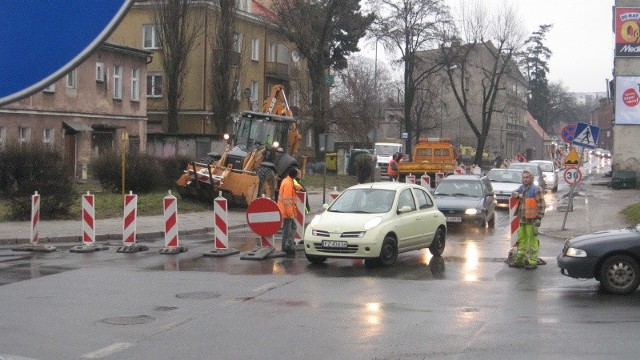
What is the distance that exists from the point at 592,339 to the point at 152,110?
5221 cm

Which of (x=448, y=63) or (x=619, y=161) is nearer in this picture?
(x=619, y=161)

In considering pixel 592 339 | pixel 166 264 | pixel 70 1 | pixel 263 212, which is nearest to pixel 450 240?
pixel 263 212

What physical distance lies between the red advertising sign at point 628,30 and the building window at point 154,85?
29.1 meters

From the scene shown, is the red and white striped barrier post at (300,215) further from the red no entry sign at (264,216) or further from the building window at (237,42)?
the building window at (237,42)

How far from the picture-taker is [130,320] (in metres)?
10.8

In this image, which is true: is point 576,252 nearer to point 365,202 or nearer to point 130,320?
point 365,202

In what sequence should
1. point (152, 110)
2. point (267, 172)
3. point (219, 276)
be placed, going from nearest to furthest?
1. point (219, 276)
2. point (267, 172)
3. point (152, 110)

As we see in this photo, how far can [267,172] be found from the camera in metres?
29.3

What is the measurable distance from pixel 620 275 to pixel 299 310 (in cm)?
495

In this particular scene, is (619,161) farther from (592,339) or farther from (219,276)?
(592,339)

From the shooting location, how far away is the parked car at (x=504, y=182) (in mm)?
35000

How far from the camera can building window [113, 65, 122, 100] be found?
46812 millimetres

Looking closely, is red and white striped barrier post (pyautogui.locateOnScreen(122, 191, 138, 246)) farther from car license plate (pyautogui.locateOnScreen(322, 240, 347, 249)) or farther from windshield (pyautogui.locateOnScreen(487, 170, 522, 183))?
windshield (pyautogui.locateOnScreen(487, 170, 522, 183))

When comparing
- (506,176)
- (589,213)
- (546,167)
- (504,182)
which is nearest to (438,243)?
(589,213)
